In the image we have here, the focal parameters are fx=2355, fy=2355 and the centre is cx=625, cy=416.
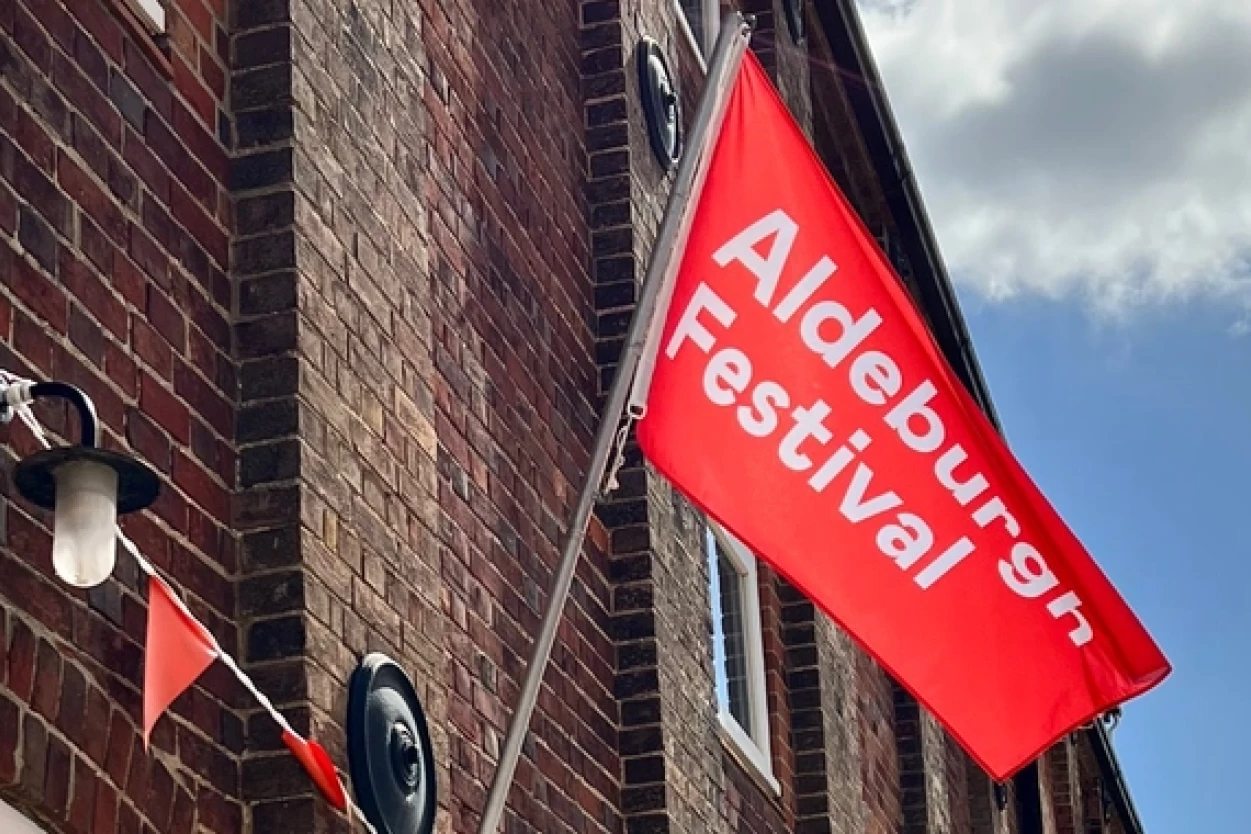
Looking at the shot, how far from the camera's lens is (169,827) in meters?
4.33

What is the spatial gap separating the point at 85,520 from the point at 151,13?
1689 millimetres

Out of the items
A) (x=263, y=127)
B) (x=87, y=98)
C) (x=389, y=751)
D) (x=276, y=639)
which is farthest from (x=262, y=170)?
(x=389, y=751)

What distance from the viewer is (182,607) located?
13.9 feet

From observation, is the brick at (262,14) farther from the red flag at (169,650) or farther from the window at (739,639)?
the window at (739,639)

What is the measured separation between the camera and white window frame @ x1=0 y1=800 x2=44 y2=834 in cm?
381

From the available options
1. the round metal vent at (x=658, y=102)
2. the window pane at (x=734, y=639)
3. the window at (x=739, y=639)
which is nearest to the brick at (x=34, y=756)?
the round metal vent at (x=658, y=102)

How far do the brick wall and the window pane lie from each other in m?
4.80

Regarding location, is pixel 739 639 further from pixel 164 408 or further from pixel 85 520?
pixel 85 520

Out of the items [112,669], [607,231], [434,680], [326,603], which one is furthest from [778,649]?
[112,669]

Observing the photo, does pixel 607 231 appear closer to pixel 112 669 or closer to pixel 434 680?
pixel 434 680

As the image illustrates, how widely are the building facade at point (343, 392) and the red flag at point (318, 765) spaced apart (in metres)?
0.04

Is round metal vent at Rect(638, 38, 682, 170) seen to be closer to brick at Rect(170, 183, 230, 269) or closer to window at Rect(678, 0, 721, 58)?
window at Rect(678, 0, 721, 58)

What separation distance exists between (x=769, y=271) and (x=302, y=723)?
1.84 m

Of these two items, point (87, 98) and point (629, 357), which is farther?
point (629, 357)
